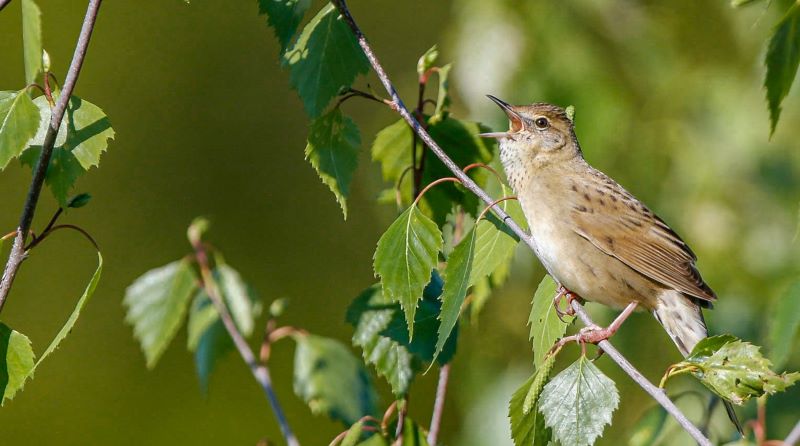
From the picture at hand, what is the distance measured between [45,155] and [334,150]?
1.85 ft

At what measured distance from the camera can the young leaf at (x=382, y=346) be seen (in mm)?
2389

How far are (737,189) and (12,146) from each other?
2373 millimetres

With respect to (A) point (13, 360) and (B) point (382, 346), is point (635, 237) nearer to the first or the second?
(B) point (382, 346)

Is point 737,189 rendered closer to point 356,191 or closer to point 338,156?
point 338,156

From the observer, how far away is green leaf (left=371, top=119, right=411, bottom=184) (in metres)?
2.47

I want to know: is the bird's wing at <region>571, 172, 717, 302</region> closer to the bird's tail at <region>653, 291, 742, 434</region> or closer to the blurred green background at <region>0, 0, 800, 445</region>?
the bird's tail at <region>653, 291, 742, 434</region>

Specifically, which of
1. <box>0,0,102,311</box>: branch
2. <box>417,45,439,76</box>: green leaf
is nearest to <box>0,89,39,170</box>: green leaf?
<box>0,0,102,311</box>: branch

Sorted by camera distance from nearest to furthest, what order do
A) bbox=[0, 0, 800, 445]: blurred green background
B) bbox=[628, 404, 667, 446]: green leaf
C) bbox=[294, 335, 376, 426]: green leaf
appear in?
bbox=[628, 404, 667, 446]: green leaf < bbox=[294, 335, 376, 426]: green leaf < bbox=[0, 0, 800, 445]: blurred green background

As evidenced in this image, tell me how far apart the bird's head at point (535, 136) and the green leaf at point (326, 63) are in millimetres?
956

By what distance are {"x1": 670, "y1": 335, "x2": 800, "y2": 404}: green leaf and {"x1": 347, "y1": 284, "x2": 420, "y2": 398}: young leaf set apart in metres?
0.67

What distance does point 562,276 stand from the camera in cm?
268

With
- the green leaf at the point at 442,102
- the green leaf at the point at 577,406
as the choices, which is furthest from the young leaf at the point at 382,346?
the green leaf at the point at 577,406

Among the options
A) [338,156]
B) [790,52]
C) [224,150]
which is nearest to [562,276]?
[338,156]

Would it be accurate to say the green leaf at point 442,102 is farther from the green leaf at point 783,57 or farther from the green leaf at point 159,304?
the green leaf at point 159,304
